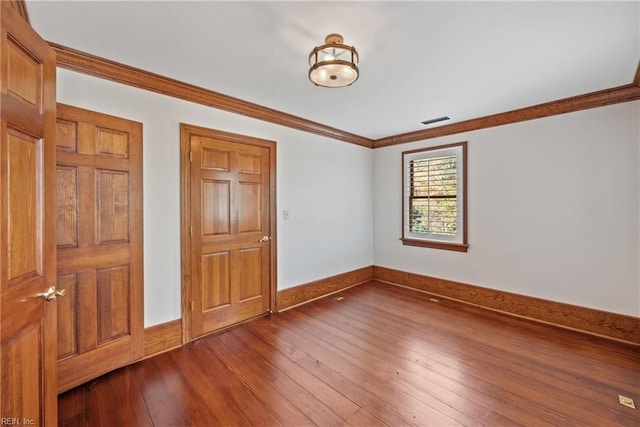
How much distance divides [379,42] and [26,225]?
7.30 ft

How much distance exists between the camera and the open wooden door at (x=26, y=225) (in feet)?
3.59

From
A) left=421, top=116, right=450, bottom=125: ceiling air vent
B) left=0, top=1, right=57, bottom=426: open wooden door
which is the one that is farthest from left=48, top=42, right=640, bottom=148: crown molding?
left=0, top=1, right=57, bottom=426: open wooden door

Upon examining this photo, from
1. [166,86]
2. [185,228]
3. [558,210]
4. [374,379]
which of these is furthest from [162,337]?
[558,210]

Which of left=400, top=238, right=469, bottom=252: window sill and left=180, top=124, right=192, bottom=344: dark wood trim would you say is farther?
left=400, top=238, right=469, bottom=252: window sill

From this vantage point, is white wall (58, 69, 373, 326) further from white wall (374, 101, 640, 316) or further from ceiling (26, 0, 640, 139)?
white wall (374, 101, 640, 316)

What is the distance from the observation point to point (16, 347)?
45.4 inches

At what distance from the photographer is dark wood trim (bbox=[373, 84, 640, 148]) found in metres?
2.70

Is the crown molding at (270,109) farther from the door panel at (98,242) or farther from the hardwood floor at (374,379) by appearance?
the hardwood floor at (374,379)

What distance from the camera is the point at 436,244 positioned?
4090 mm

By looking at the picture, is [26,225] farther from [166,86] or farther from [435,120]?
[435,120]

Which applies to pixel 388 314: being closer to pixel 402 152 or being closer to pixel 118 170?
pixel 402 152

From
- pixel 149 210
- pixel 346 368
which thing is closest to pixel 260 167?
pixel 149 210

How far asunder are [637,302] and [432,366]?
223 centimetres

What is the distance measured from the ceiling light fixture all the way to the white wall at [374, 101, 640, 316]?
8.30 ft
